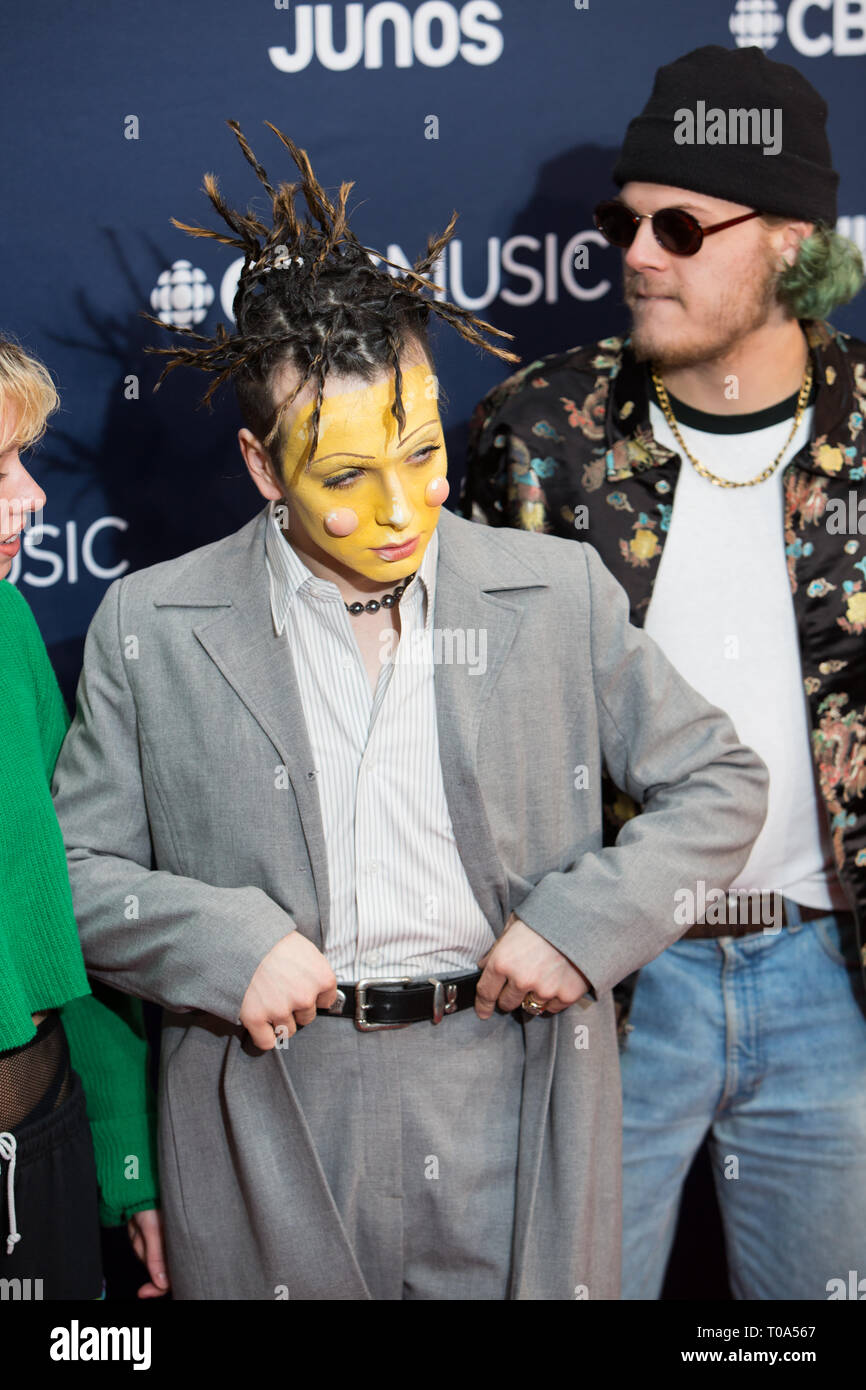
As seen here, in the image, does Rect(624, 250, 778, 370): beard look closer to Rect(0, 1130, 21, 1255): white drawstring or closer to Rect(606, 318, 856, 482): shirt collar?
Rect(606, 318, 856, 482): shirt collar

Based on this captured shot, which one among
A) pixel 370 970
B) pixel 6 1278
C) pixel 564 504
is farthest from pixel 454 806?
pixel 6 1278

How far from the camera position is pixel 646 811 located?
225 cm

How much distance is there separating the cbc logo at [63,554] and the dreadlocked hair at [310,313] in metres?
0.98

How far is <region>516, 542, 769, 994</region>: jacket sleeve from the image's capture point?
6.98ft

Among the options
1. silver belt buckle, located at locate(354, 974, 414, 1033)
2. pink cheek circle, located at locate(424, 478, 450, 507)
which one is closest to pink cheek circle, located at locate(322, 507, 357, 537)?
pink cheek circle, located at locate(424, 478, 450, 507)

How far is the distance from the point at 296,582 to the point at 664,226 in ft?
3.46

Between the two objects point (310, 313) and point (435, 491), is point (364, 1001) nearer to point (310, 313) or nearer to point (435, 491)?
point (435, 491)

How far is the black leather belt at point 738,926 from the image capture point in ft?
8.61

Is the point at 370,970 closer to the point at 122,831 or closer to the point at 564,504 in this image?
the point at 122,831

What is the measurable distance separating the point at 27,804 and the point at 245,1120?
2.02ft

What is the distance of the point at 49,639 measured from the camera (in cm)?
317

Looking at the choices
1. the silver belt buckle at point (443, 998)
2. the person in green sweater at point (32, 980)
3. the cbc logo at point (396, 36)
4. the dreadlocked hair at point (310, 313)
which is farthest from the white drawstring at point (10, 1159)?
the cbc logo at point (396, 36)

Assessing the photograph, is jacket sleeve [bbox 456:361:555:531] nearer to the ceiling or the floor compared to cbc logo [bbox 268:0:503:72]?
nearer to the floor

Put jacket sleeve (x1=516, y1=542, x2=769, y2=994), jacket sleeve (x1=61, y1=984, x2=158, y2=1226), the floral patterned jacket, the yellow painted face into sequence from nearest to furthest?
the yellow painted face, jacket sleeve (x1=516, y1=542, x2=769, y2=994), jacket sleeve (x1=61, y1=984, x2=158, y2=1226), the floral patterned jacket
